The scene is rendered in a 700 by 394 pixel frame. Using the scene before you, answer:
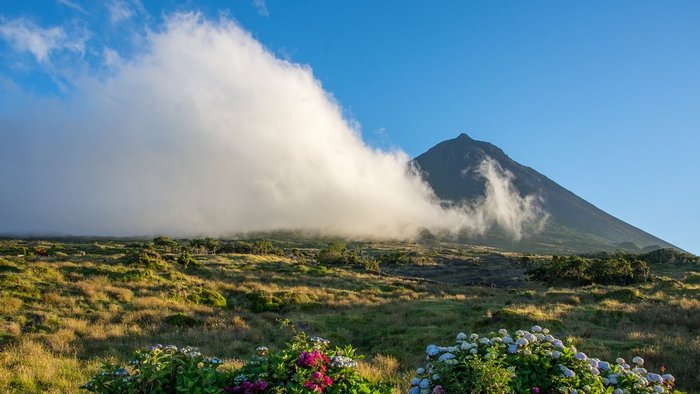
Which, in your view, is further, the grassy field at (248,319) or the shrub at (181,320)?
the shrub at (181,320)

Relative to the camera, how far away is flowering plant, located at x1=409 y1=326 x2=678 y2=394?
5252 millimetres

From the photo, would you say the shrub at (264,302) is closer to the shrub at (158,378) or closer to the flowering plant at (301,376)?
the shrub at (158,378)

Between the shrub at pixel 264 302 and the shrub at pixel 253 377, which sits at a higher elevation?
the shrub at pixel 253 377

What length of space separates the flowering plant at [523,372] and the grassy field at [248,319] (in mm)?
3142

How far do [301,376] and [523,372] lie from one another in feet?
9.97

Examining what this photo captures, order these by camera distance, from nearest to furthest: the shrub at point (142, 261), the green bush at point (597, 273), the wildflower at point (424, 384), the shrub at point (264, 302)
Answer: the wildflower at point (424, 384)
the shrub at point (264, 302)
the shrub at point (142, 261)
the green bush at point (597, 273)

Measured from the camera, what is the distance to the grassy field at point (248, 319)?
36.7 ft

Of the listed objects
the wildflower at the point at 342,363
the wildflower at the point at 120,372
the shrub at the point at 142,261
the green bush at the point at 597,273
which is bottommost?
the green bush at the point at 597,273

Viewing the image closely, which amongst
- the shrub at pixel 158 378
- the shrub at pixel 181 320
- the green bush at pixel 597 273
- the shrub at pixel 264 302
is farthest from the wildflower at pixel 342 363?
the green bush at pixel 597 273

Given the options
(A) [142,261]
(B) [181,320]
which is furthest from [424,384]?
(A) [142,261]

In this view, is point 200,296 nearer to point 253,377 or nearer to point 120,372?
point 120,372

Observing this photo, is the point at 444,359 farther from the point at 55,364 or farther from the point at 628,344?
the point at 628,344

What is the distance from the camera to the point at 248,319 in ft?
62.4

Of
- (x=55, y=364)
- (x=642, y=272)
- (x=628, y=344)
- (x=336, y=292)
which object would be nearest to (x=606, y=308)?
(x=628, y=344)
